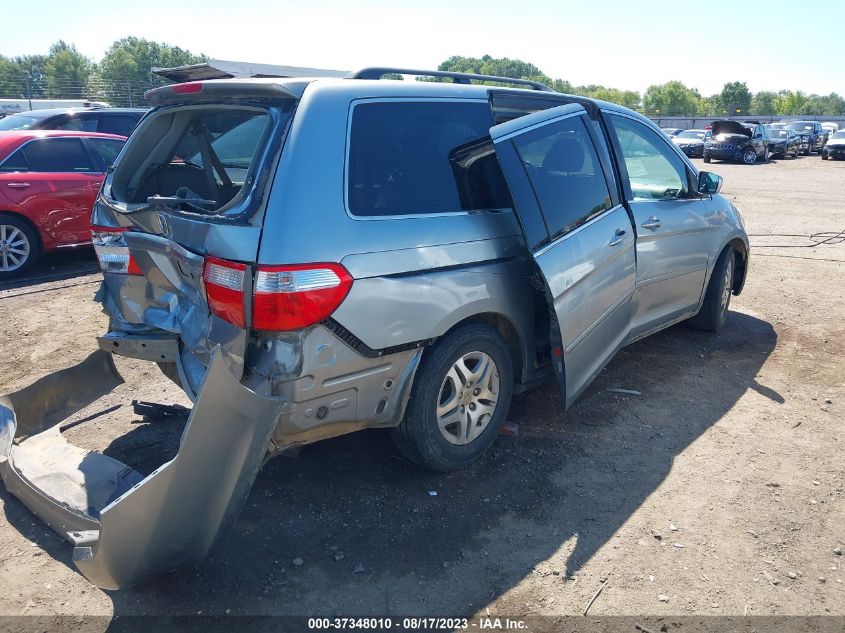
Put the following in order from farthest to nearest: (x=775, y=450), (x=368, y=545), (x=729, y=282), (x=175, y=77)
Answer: (x=729, y=282) → (x=175, y=77) → (x=775, y=450) → (x=368, y=545)

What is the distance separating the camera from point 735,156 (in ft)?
95.3

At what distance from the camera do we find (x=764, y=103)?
4719 inches

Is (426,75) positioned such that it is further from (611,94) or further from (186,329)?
(611,94)

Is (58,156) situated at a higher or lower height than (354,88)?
lower

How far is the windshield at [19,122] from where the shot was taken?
10062mm

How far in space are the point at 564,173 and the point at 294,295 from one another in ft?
Answer: 6.49

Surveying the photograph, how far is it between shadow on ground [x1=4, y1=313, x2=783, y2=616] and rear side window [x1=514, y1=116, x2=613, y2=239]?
4.41 feet

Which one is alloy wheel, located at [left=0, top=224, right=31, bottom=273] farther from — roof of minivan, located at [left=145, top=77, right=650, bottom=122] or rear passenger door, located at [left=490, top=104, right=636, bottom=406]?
rear passenger door, located at [left=490, top=104, right=636, bottom=406]

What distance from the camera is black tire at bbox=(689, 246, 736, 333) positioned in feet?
19.2

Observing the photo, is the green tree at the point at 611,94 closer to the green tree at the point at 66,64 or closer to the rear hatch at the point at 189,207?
the green tree at the point at 66,64

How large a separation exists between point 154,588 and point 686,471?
2.81m

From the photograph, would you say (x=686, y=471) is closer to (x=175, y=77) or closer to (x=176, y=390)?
(x=176, y=390)

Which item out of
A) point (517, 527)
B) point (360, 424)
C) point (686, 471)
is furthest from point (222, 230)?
point (686, 471)

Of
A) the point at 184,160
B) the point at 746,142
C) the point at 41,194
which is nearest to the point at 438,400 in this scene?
the point at 184,160
